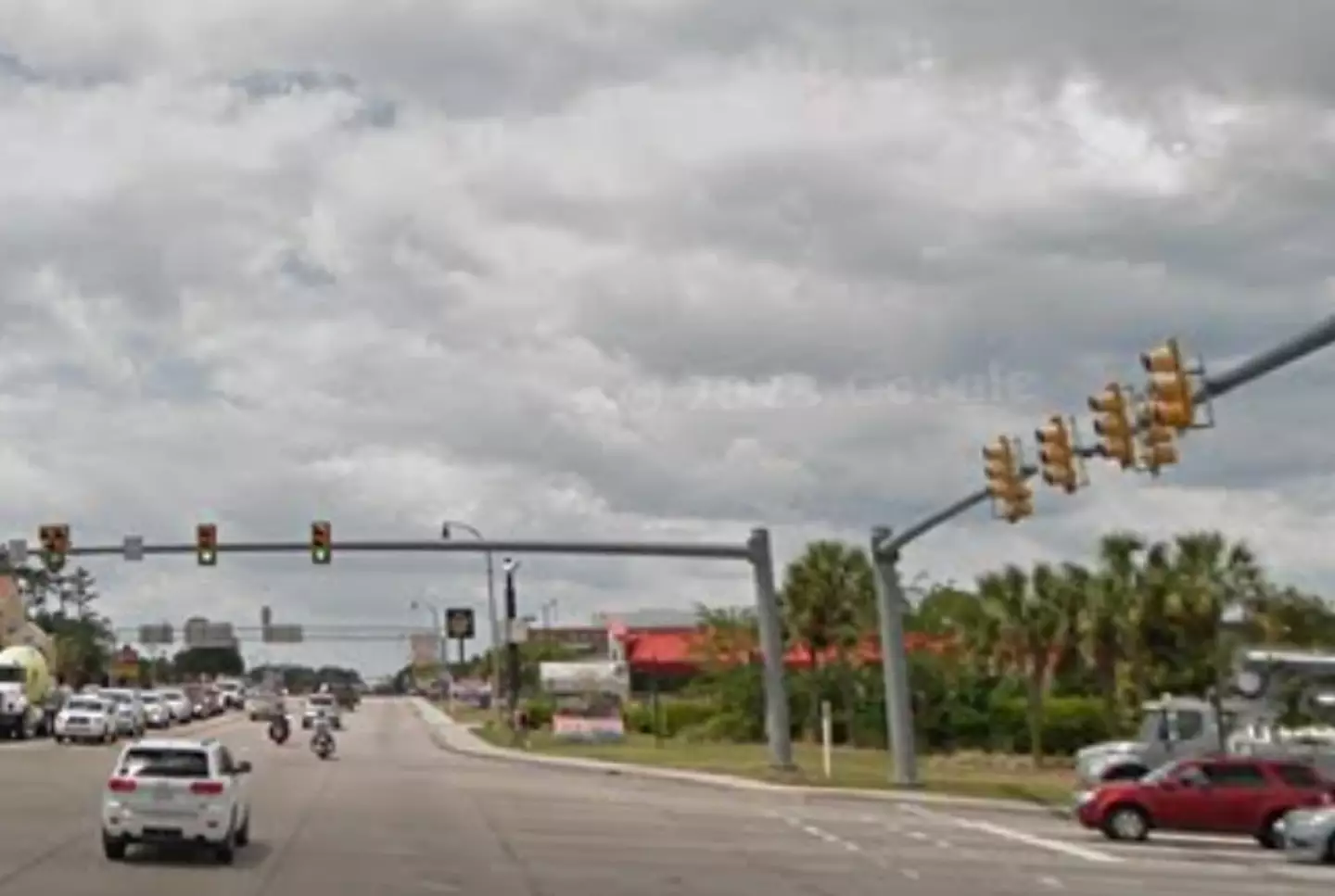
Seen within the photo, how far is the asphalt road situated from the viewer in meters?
25.0

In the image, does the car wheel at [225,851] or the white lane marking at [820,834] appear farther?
the white lane marking at [820,834]

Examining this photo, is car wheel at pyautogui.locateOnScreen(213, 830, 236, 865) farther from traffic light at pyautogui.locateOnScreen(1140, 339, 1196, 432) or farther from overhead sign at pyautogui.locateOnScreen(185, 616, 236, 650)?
overhead sign at pyautogui.locateOnScreen(185, 616, 236, 650)

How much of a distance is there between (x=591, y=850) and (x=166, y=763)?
22.6ft

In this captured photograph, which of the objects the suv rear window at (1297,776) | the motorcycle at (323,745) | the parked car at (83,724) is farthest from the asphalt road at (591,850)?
the parked car at (83,724)

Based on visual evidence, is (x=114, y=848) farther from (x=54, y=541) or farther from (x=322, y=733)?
(x=322, y=733)

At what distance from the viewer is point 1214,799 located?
3712cm

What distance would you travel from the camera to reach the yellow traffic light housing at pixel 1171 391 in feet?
72.8

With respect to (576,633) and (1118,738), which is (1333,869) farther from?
(576,633)

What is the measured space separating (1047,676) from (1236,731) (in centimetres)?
1702

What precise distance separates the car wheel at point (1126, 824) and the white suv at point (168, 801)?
16635mm

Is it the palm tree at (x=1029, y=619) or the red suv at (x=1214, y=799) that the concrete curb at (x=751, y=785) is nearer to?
the red suv at (x=1214, y=799)

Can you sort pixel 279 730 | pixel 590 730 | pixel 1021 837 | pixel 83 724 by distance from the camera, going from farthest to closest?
pixel 590 730, pixel 279 730, pixel 83 724, pixel 1021 837

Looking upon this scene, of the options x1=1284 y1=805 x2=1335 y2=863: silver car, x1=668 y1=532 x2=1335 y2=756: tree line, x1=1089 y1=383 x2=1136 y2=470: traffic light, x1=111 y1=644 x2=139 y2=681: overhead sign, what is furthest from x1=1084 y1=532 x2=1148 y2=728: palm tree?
x1=111 y1=644 x2=139 y2=681: overhead sign

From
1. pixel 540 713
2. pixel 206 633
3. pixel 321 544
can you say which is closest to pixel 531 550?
pixel 321 544
